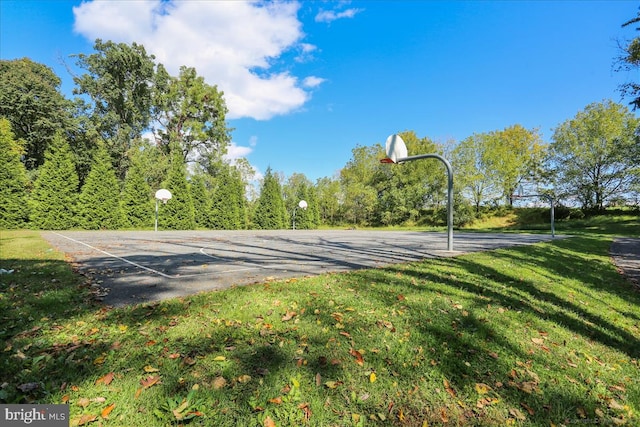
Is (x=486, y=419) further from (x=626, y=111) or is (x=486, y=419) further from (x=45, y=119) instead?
(x=626, y=111)

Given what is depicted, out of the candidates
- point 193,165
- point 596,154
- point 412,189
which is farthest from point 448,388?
point 596,154

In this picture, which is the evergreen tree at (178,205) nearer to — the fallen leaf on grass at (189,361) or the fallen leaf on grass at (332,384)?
the fallen leaf on grass at (189,361)

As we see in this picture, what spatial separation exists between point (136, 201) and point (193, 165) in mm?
10352

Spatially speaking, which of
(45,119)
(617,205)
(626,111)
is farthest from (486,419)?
(626,111)

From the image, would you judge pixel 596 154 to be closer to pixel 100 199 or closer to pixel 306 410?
pixel 306 410

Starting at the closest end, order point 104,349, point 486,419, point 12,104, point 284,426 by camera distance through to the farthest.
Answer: point 284,426 < point 486,419 < point 104,349 < point 12,104

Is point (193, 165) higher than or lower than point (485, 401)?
higher

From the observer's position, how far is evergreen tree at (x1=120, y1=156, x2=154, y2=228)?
68.6ft

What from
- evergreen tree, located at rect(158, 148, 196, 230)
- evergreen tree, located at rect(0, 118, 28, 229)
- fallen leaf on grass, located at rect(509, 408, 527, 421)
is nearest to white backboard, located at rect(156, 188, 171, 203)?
evergreen tree, located at rect(158, 148, 196, 230)

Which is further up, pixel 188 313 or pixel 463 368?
pixel 188 313

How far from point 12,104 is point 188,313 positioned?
31.5 metres

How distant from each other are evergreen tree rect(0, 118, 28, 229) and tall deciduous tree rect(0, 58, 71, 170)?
629cm

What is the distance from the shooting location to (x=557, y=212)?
→ 33719mm

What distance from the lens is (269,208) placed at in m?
29.3
